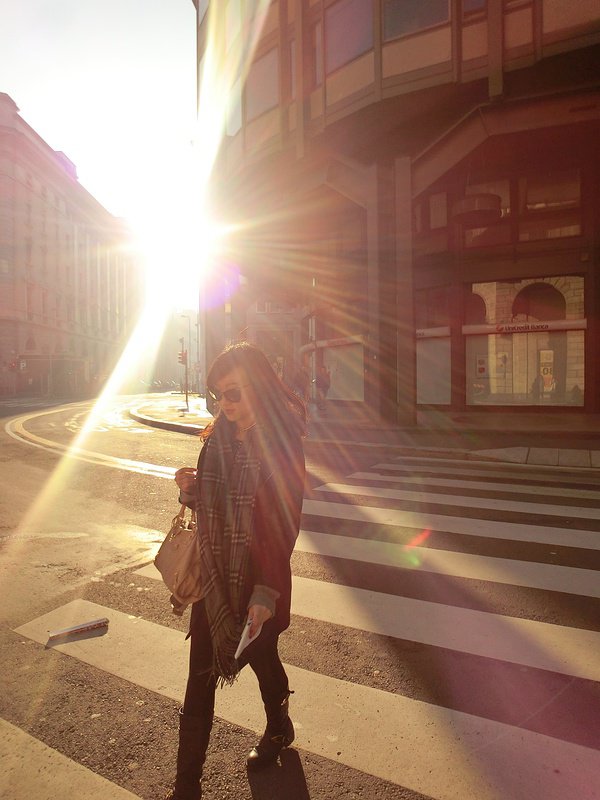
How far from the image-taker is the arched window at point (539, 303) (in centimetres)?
1888

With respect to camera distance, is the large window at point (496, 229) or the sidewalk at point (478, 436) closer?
the sidewalk at point (478, 436)

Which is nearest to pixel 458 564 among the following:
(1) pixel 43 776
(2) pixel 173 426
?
(1) pixel 43 776

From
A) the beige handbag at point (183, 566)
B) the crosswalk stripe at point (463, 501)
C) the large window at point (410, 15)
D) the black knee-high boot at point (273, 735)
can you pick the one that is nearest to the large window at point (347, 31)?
the large window at point (410, 15)

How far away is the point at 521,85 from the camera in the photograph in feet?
49.1

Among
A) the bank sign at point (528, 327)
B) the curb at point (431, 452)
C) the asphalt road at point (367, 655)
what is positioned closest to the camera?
the asphalt road at point (367, 655)

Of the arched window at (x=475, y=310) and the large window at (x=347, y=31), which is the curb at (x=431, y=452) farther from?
the large window at (x=347, y=31)

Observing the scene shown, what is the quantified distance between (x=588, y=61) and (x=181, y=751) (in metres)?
17.8

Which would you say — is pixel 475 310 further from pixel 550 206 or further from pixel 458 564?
pixel 458 564

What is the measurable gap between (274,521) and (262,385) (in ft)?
1.85

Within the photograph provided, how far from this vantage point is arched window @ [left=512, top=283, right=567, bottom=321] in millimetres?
18875

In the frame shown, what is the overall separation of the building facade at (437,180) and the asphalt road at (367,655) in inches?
434

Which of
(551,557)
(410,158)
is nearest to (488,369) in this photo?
(410,158)

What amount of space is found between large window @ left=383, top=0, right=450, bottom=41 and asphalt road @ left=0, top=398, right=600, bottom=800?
14428 mm

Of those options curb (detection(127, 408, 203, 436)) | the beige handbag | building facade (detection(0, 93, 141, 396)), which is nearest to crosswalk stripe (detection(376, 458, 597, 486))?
the beige handbag
